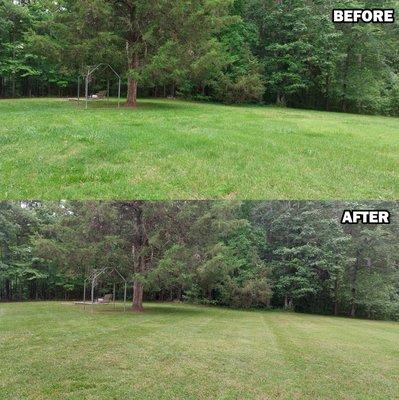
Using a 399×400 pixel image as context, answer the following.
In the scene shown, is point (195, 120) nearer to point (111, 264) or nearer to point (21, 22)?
point (111, 264)

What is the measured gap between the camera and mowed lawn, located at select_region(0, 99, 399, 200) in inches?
412

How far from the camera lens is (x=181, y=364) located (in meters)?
9.77

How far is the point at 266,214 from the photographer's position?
34.9m

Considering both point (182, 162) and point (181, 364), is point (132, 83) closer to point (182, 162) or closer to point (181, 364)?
point (182, 162)

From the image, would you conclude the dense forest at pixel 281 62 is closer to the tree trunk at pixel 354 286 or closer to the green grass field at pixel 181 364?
the tree trunk at pixel 354 286

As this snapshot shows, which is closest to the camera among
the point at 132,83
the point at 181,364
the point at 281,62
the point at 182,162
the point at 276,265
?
the point at 181,364

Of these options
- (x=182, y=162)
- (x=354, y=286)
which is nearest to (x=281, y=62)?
(x=354, y=286)

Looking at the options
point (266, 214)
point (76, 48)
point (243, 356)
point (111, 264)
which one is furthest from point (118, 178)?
point (266, 214)

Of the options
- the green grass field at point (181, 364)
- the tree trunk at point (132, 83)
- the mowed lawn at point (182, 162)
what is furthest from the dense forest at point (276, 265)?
the green grass field at point (181, 364)

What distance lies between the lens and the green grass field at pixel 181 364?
8070mm

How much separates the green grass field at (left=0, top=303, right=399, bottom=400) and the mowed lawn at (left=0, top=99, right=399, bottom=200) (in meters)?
3.27

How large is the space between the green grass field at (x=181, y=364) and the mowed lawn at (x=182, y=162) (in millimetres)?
3267

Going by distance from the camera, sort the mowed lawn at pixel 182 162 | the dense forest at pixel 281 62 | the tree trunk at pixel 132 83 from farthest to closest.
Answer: the dense forest at pixel 281 62
the tree trunk at pixel 132 83
the mowed lawn at pixel 182 162

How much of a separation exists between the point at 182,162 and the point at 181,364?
4761 millimetres
